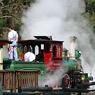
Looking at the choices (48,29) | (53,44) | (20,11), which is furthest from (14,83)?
(48,29)

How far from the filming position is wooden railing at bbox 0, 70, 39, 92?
561 inches

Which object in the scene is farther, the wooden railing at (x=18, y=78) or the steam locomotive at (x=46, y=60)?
the steam locomotive at (x=46, y=60)

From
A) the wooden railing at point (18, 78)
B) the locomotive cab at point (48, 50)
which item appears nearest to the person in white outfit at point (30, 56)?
the locomotive cab at point (48, 50)

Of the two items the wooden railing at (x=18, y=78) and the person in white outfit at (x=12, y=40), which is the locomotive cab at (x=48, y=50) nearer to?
the person in white outfit at (x=12, y=40)

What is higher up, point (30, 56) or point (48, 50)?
point (48, 50)

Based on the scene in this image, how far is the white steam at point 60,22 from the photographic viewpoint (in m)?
36.9

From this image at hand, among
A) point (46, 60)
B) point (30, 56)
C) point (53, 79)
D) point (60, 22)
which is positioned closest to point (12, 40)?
point (30, 56)

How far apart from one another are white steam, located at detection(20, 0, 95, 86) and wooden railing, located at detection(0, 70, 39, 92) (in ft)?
67.3

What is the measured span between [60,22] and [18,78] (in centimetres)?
2406

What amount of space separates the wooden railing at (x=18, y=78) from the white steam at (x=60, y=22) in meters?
20.5

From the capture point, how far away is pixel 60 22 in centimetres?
3831

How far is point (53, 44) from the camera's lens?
687 inches

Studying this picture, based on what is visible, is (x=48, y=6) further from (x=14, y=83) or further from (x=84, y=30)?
(x=14, y=83)

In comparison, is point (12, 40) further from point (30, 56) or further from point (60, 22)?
point (60, 22)
